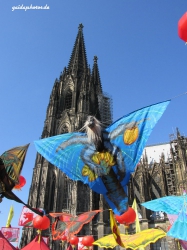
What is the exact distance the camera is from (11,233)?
1650 centimetres

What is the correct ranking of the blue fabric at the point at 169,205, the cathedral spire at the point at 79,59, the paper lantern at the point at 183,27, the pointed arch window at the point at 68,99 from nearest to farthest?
the paper lantern at the point at 183,27 < the blue fabric at the point at 169,205 < the pointed arch window at the point at 68,99 < the cathedral spire at the point at 79,59

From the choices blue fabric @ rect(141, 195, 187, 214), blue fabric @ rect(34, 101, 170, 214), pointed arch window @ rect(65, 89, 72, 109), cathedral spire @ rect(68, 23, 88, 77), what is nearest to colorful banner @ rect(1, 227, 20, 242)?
blue fabric @ rect(141, 195, 187, 214)

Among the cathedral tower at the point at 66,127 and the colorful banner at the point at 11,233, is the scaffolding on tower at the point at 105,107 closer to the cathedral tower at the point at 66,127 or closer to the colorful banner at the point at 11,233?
the cathedral tower at the point at 66,127

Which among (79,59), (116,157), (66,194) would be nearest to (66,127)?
(66,194)

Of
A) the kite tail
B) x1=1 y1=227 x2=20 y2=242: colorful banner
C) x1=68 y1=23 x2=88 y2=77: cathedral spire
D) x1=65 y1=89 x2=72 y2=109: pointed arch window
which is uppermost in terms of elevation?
x1=68 y1=23 x2=88 y2=77: cathedral spire

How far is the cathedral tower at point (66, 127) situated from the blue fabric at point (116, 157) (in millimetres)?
19262

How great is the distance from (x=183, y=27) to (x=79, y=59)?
38.9 metres

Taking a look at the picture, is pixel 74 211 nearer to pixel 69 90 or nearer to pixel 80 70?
pixel 69 90

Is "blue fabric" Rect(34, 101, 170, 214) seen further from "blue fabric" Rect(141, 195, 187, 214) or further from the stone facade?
the stone facade

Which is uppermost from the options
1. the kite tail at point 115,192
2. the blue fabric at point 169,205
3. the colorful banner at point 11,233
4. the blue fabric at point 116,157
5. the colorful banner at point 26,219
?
the blue fabric at point 116,157

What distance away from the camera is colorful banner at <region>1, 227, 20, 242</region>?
1625 centimetres

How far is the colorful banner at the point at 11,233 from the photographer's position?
16250 mm

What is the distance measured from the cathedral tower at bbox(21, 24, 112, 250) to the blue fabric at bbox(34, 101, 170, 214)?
63.2 feet

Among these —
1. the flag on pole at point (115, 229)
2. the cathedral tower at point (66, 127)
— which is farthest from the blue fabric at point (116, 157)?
the cathedral tower at point (66, 127)
